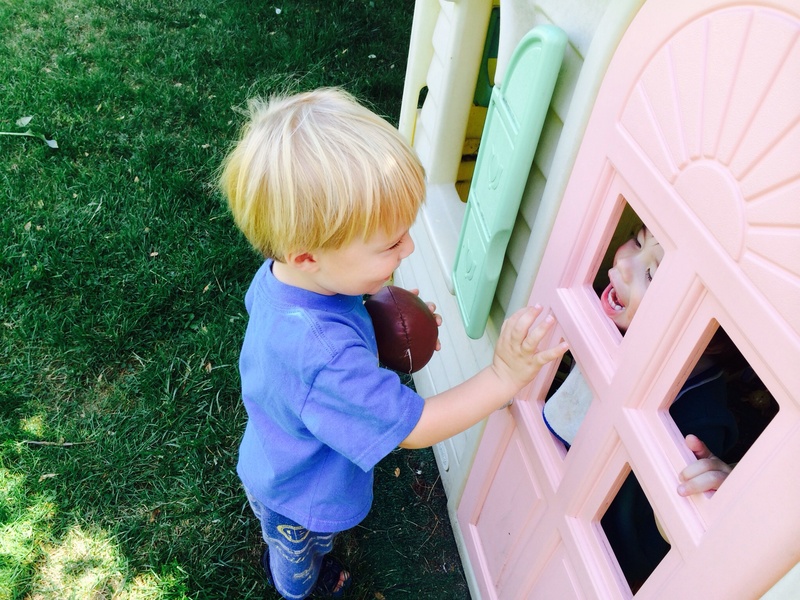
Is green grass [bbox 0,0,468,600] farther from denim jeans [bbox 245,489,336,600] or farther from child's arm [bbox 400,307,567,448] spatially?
child's arm [bbox 400,307,567,448]

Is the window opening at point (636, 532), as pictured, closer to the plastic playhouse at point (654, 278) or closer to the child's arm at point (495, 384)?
the plastic playhouse at point (654, 278)

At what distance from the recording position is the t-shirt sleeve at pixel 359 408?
1375 millimetres

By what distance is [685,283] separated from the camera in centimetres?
109

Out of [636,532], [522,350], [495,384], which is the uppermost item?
[522,350]

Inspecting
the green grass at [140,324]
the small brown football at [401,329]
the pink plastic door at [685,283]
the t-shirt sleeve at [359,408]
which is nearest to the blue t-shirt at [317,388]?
the t-shirt sleeve at [359,408]

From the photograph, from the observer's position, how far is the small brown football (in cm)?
182

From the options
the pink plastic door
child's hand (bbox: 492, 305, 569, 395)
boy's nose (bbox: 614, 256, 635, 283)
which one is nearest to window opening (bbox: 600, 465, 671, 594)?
the pink plastic door

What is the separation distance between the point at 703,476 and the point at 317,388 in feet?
2.56

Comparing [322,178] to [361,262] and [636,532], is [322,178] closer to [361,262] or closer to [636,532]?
[361,262]

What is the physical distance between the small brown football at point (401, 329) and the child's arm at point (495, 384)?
1.01 ft

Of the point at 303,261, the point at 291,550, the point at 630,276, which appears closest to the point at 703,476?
the point at 630,276

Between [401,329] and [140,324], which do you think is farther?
[140,324]

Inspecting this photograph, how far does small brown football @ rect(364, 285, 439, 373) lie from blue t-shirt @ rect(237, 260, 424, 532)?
120 millimetres

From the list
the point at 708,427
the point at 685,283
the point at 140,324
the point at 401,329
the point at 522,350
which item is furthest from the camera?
the point at 140,324
